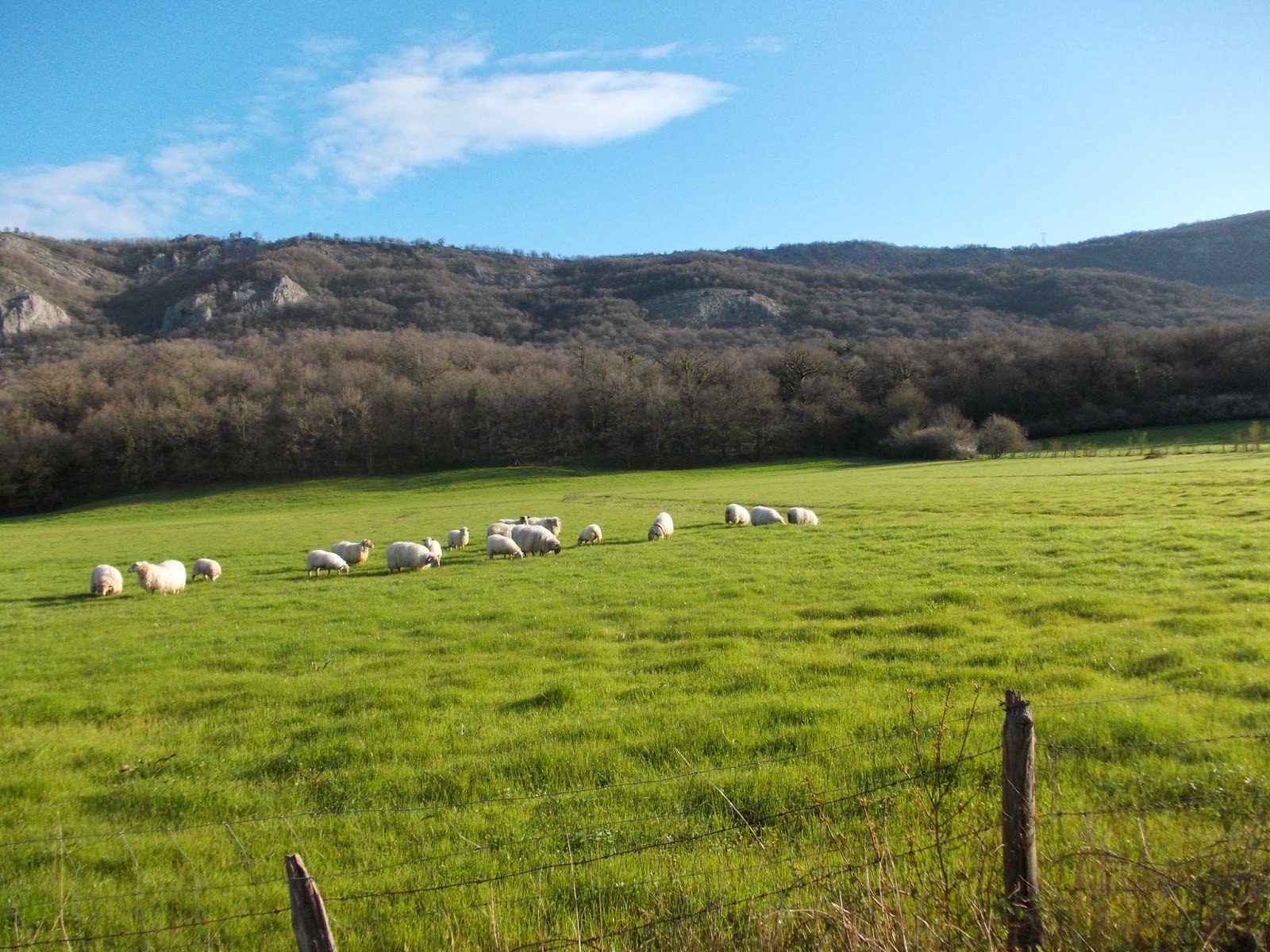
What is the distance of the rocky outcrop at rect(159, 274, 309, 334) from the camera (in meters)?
158

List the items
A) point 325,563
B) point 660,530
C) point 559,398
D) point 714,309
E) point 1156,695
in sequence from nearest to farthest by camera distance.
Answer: point 1156,695
point 325,563
point 660,530
point 559,398
point 714,309

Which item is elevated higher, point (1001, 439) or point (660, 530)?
point (1001, 439)

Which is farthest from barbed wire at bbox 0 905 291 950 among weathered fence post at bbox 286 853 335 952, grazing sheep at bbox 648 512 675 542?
grazing sheep at bbox 648 512 675 542

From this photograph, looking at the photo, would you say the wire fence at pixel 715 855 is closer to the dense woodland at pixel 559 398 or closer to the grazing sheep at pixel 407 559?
the grazing sheep at pixel 407 559

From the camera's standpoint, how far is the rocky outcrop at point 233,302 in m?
158

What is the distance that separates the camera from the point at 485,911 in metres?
4.76

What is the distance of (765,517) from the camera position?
2967 centimetres

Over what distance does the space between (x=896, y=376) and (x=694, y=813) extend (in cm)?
9922

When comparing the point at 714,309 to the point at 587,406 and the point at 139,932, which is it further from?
the point at 139,932

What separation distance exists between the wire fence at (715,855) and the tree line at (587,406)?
259 ft

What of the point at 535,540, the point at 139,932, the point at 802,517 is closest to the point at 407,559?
the point at 535,540

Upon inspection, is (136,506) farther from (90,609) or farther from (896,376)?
(896,376)

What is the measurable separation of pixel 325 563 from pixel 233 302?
166612 mm

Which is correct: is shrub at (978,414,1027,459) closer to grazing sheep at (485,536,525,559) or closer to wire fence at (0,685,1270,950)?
grazing sheep at (485,536,525,559)
